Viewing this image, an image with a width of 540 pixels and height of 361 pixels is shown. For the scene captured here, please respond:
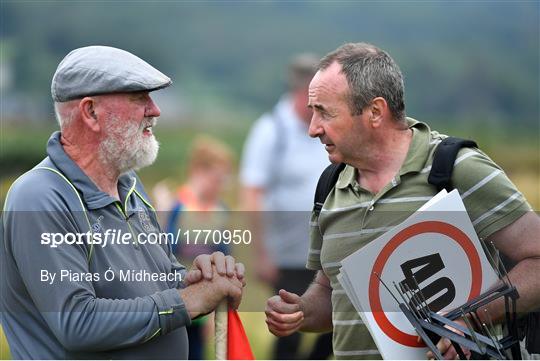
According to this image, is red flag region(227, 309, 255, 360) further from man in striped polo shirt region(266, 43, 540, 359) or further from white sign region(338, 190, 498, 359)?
white sign region(338, 190, 498, 359)

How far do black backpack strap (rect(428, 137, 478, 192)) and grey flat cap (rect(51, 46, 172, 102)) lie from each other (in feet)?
2.45

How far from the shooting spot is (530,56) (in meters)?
18.1

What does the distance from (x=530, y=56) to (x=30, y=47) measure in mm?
8214

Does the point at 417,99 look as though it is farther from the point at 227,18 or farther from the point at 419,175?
the point at 419,175

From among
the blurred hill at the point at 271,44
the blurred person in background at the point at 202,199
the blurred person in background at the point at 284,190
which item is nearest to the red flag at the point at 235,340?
the blurred person in background at the point at 202,199

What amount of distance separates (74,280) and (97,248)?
12 centimetres

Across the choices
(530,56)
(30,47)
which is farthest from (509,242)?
(530,56)

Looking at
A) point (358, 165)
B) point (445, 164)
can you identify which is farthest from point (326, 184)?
point (445, 164)

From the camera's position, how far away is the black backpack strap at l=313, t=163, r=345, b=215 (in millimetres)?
3156

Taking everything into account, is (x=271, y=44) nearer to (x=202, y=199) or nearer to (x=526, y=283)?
(x=202, y=199)

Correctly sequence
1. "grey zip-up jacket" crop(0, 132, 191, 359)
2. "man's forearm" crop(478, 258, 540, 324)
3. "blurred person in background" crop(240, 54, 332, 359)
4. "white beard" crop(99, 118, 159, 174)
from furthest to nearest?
"blurred person in background" crop(240, 54, 332, 359) < "white beard" crop(99, 118, 159, 174) < "man's forearm" crop(478, 258, 540, 324) < "grey zip-up jacket" crop(0, 132, 191, 359)

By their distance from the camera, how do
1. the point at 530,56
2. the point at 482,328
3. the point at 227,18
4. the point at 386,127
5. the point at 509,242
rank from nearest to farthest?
the point at 482,328
the point at 509,242
the point at 386,127
the point at 227,18
the point at 530,56

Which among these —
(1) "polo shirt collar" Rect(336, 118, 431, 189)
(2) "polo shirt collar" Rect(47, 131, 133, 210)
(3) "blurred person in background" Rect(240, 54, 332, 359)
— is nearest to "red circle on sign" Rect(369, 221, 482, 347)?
(1) "polo shirt collar" Rect(336, 118, 431, 189)

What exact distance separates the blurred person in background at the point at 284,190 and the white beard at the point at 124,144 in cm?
327
